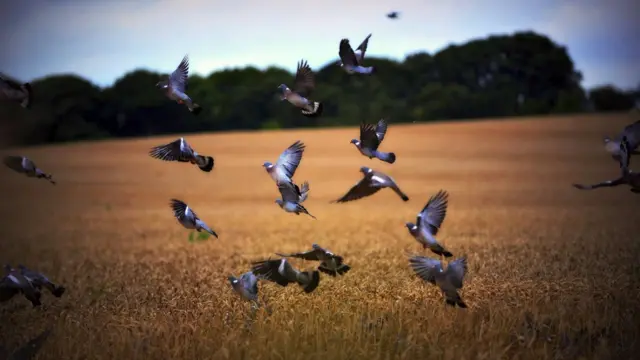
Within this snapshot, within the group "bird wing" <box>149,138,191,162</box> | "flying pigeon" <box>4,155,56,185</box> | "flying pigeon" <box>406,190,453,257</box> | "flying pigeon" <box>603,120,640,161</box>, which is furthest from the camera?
"flying pigeon" <box>4,155,56,185</box>

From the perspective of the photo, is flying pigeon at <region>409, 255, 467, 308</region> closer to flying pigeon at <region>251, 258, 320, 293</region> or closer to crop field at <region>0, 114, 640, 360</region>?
crop field at <region>0, 114, 640, 360</region>

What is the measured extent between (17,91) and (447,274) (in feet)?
11.3

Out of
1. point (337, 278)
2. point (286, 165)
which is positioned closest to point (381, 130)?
point (286, 165)

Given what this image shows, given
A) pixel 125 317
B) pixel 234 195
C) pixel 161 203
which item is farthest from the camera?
pixel 234 195

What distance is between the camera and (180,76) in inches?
201

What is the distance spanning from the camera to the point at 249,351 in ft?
14.9

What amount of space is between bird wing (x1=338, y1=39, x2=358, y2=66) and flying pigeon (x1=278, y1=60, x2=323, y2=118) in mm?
280

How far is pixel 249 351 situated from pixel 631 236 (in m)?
6.68

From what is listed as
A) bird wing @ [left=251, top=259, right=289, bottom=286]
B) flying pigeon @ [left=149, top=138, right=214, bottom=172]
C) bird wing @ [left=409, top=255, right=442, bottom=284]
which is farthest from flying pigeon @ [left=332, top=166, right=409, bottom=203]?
flying pigeon @ [left=149, top=138, right=214, bottom=172]

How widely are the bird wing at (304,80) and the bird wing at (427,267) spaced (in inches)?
58.0

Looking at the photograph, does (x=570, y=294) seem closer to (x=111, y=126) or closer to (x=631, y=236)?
(x=631, y=236)

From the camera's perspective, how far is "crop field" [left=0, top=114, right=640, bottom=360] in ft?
15.8

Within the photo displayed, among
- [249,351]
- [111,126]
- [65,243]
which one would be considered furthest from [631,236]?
[111,126]

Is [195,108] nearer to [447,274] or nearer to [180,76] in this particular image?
[180,76]
